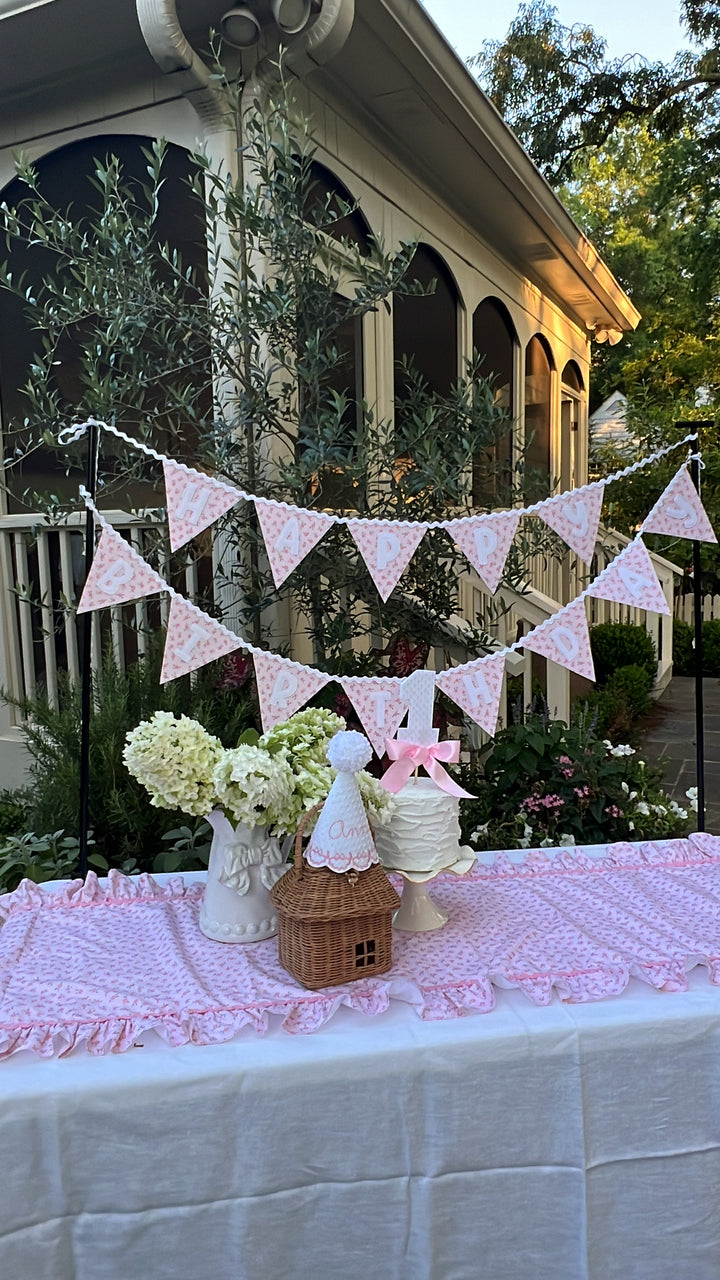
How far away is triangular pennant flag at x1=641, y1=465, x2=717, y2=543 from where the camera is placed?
189cm

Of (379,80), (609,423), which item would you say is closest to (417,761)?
(379,80)

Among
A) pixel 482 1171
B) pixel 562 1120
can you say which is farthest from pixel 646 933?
pixel 482 1171

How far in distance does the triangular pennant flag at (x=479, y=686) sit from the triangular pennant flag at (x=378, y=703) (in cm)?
11

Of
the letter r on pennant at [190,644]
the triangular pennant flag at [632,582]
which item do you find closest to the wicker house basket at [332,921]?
the letter r on pennant at [190,644]

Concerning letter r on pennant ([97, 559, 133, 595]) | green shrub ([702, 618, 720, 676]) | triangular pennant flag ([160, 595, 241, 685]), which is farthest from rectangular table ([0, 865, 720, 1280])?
green shrub ([702, 618, 720, 676])

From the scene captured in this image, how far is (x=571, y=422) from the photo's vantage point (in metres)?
8.97

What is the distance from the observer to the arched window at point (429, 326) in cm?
472

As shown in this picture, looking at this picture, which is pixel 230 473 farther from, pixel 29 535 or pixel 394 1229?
pixel 394 1229

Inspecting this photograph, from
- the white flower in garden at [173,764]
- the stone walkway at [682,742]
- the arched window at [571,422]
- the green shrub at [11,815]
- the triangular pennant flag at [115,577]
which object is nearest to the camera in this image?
the white flower in garden at [173,764]

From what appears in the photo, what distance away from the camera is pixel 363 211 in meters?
3.98

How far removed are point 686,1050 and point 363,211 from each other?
12.6 ft

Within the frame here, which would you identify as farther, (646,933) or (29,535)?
(29,535)

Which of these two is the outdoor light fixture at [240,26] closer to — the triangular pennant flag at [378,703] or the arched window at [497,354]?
the triangular pennant flag at [378,703]

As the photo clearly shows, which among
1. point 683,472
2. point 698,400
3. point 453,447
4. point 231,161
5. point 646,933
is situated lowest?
point 646,933
